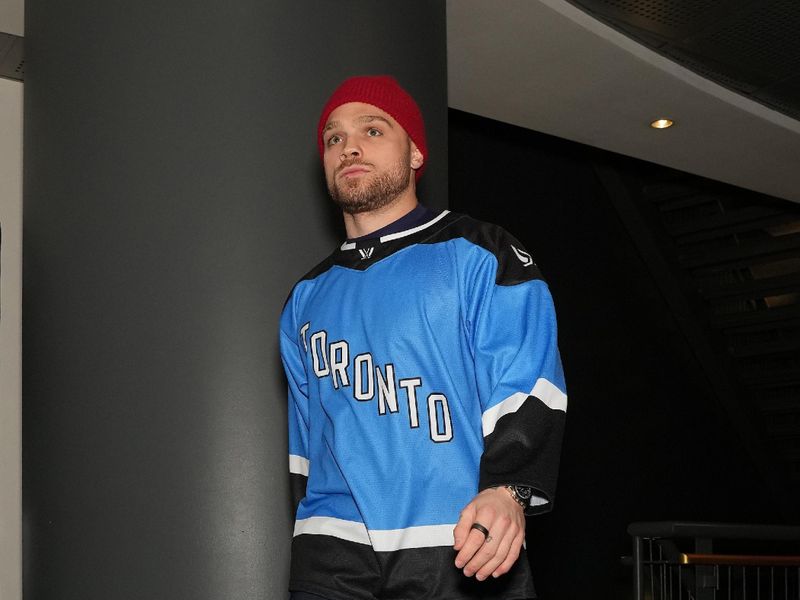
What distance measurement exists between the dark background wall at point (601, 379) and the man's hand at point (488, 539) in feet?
19.8

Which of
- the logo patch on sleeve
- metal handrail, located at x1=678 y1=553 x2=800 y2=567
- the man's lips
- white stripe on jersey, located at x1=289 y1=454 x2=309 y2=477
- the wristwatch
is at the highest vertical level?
the man's lips

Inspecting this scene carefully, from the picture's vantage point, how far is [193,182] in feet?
8.80

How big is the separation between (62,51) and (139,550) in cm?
134

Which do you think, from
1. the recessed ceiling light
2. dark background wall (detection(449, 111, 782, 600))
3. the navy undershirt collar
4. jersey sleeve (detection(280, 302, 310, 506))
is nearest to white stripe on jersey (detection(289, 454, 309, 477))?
jersey sleeve (detection(280, 302, 310, 506))

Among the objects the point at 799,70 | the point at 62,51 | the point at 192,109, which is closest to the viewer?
the point at 192,109

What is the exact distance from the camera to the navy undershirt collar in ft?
6.59

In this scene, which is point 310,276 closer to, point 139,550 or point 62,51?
point 139,550

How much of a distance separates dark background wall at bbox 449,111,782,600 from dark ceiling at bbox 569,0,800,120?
2540mm

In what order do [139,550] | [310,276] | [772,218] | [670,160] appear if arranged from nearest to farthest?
1. [310,276]
2. [139,550]
3. [670,160]
4. [772,218]

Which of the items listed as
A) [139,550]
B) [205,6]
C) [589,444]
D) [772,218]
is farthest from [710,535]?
[772,218]

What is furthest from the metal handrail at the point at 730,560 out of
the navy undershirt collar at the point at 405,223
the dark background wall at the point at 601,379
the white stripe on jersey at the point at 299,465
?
the dark background wall at the point at 601,379

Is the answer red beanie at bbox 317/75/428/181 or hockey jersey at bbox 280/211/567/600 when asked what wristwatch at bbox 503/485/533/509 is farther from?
red beanie at bbox 317/75/428/181

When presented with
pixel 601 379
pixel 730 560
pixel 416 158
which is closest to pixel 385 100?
pixel 416 158

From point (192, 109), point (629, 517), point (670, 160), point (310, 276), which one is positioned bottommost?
point (629, 517)
